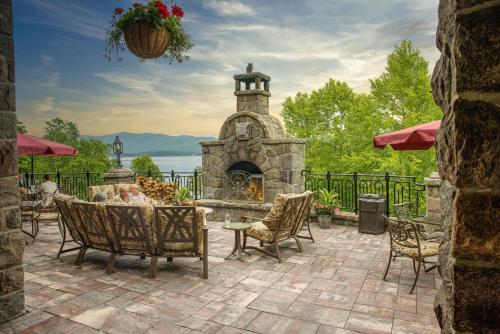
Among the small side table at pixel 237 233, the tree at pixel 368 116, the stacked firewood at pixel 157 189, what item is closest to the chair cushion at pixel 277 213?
the small side table at pixel 237 233

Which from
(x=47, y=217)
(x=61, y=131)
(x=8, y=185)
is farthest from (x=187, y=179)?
(x=61, y=131)

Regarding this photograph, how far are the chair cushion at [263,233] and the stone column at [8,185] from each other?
3.30m

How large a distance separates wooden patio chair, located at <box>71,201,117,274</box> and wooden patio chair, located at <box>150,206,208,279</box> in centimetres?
70

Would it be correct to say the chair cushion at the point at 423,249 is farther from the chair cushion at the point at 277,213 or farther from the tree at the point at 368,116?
the tree at the point at 368,116

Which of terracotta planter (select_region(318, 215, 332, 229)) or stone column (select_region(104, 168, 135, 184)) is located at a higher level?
stone column (select_region(104, 168, 135, 184))

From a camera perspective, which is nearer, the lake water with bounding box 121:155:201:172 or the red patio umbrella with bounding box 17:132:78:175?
the red patio umbrella with bounding box 17:132:78:175

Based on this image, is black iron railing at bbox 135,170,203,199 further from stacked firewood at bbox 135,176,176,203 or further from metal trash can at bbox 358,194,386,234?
metal trash can at bbox 358,194,386,234

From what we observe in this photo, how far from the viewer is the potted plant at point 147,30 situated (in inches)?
155

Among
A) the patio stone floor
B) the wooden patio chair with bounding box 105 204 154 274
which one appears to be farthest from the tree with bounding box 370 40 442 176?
the wooden patio chair with bounding box 105 204 154 274

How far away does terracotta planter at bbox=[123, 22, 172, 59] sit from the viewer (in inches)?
156

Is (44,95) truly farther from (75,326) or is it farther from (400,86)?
(400,86)

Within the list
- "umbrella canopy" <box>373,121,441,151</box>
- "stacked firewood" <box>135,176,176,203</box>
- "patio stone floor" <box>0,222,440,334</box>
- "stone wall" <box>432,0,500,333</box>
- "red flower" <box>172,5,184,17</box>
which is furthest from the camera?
"stacked firewood" <box>135,176,176,203</box>

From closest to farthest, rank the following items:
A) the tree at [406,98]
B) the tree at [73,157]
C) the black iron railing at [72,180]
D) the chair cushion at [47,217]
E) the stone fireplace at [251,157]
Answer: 1. the chair cushion at [47,217]
2. the stone fireplace at [251,157]
3. the black iron railing at [72,180]
4. the tree at [406,98]
5. the tree at [73,157]

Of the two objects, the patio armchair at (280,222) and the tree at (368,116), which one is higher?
the tree at (368,116)
